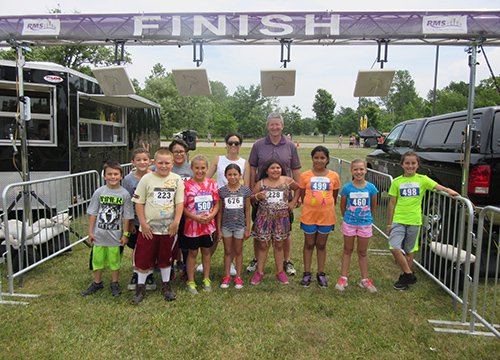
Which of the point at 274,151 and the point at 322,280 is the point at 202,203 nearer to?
the point at 274,151

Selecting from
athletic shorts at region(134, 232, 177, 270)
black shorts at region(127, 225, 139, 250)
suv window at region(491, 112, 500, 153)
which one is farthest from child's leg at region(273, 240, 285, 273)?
suv window at region(491, 112, 500, 153)

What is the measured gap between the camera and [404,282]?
3.95m

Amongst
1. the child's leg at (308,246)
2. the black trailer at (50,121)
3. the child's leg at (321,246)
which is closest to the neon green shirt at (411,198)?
the child's leg at (321,246)

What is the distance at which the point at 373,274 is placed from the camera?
14.4 ft

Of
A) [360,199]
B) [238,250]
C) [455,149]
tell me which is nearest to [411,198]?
[360,199]

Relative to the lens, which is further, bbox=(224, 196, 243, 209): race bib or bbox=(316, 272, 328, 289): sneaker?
bbox=(316, 272, 328, 289): sneaker

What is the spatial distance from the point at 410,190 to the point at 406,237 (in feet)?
1.75

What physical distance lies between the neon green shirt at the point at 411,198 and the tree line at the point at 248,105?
42.3ft

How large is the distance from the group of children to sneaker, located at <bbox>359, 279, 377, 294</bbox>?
0.4 inches

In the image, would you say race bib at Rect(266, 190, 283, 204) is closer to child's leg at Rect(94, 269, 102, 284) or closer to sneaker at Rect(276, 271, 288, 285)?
sneaker at Rect(276, 271, 288, 285)

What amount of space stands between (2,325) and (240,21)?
402cm

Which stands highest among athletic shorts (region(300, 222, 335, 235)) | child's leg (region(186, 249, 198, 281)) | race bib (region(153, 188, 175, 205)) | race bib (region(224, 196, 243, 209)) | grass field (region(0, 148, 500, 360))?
race bib (region(153, 188, 175, 205))

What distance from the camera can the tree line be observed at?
2317 centimetres

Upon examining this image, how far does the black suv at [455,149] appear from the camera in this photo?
4379 mm
